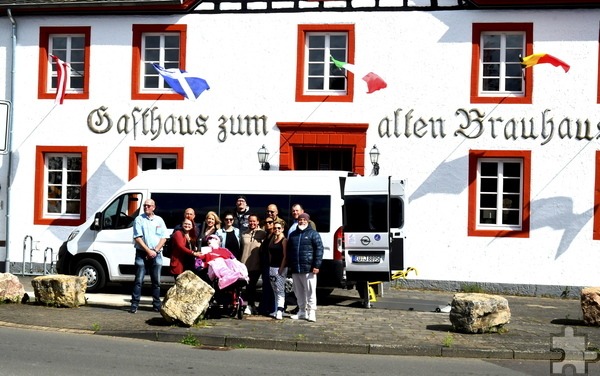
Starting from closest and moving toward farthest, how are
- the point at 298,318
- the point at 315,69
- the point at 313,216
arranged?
1. the point at 298,318
2. the point at 313,216
3. the point at 315,69

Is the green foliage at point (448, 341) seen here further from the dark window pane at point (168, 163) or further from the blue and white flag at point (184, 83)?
the dark window pane at point (168, 163)

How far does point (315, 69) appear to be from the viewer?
22.1 meters

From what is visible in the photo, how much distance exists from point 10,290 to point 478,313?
25.1ft

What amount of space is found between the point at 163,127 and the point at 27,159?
11.0 ft

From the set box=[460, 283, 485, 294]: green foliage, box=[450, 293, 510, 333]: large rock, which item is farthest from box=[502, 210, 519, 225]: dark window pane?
box=[450, 293, 510, 333]: large rock

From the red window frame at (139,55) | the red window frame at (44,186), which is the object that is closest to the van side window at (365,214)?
the red window frame at (139,55)

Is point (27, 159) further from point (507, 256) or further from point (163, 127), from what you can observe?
point (507, 256)

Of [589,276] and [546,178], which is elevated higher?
[546,178]

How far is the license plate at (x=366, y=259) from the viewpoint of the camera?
58.0ft

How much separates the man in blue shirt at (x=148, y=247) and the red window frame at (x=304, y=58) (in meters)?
A: 6.83

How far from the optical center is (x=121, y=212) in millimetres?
18766

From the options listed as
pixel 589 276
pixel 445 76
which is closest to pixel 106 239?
pixel 445 76

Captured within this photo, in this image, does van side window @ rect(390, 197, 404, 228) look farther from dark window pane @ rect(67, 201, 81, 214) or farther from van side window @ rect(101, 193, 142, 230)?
dark window pane @ rect(67, 201, 81, 214)

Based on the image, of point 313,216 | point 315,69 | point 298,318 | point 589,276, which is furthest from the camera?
point 315,69
